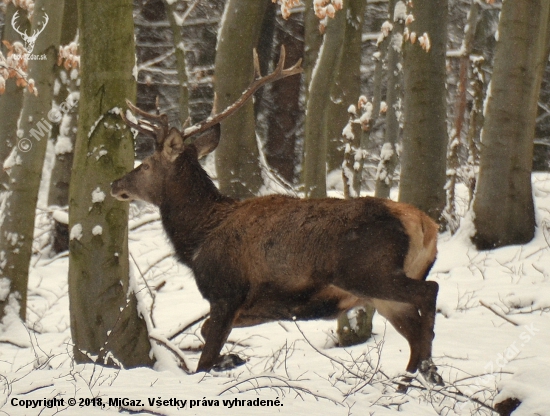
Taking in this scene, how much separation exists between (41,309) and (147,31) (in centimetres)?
1327

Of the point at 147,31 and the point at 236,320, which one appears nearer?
the point at 236,320

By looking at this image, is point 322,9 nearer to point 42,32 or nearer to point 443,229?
point 42,32

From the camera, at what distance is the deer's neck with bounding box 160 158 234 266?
21.0 ft

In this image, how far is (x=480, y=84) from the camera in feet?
42.3

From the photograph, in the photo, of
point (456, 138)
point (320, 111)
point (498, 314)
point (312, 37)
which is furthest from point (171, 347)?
point (456, 138)

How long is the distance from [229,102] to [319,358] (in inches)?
212

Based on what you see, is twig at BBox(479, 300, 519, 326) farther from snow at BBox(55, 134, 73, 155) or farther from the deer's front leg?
snow at BBox(55, 134, 73, 155)

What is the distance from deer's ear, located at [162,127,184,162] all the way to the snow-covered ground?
974 millimetres

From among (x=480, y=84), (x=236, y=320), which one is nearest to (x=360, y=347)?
(x=236, y=320)

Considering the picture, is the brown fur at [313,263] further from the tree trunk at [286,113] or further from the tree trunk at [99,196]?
the tree trunk at [286,113]

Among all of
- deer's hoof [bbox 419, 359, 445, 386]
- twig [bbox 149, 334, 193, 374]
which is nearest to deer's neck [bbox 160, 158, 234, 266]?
twig [bbox 149, 334, 193, 374]

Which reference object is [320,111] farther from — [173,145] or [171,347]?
[171,347]

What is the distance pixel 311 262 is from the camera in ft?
19.0

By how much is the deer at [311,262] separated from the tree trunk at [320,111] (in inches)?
76.5
